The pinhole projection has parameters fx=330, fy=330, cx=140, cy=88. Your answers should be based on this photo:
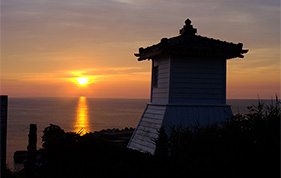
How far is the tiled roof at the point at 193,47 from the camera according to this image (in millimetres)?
16469

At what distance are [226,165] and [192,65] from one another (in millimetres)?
9358

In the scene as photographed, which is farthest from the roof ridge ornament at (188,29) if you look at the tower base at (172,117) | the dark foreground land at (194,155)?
the dark foreground land at (194,155)

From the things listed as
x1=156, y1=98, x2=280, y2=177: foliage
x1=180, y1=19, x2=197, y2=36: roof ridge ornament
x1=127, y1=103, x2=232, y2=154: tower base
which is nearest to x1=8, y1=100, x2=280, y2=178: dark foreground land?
x1=156, y1=98, x2=280, y2=177: foliage

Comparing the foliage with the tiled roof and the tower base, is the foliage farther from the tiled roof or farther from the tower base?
the tiled roof

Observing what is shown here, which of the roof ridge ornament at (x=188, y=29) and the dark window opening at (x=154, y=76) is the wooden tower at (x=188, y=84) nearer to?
Result: the roof ridge ornament at (x=188, y=29)

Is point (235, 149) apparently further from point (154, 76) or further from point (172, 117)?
point (154, 76)

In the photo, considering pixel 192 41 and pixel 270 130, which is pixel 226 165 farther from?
pixel 192 41

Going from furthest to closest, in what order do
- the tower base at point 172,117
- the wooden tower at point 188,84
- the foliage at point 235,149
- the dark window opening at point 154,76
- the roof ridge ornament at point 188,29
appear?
the dark window opening at point 154,76 < the roof ridge ornament at point 188,29 < the wooden tower at point 188,84 < the tower base at point 172,117 < the foliage at point 235,149

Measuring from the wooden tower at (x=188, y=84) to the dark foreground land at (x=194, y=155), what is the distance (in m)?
6.64

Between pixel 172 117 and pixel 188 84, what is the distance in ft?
6.37

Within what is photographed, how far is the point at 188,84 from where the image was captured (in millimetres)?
16969

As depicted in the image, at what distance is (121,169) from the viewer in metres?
8.21

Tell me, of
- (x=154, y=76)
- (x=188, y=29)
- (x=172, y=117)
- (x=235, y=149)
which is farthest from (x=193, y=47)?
(x=235, y=149)

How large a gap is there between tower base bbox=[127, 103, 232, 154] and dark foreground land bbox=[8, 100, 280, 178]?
6490 millimetres
